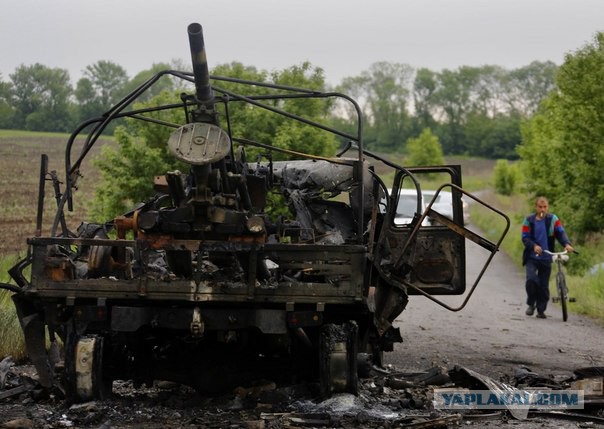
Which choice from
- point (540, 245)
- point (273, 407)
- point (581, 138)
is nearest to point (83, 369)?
point (273, 407)

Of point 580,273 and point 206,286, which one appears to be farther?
point 580,273

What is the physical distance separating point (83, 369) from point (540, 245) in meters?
9.80

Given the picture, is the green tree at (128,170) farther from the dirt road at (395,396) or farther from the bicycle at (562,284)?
the bicycle at (562,284)

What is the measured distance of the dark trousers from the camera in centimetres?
1659

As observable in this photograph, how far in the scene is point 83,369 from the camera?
8406 millimetres

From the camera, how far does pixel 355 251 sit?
8.44 m

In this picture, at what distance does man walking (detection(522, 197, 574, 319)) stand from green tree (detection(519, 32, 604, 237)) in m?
8.97

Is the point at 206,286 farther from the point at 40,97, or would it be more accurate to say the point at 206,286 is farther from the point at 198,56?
the point at 40,97

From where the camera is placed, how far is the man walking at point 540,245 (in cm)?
1650

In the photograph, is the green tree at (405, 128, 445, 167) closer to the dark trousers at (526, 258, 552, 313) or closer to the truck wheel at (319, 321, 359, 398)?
the dark trousers at (526, 258, 552, 313)

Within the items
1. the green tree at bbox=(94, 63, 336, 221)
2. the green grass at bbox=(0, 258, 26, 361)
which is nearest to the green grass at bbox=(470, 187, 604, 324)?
the green tree at bbox=(94, 63, 336, 221)

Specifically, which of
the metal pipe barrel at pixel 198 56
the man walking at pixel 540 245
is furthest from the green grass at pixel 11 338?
the man walking at pixel 540 245

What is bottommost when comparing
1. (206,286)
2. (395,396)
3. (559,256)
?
(395,396)

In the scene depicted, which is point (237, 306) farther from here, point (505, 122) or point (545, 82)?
point (545, 82)
